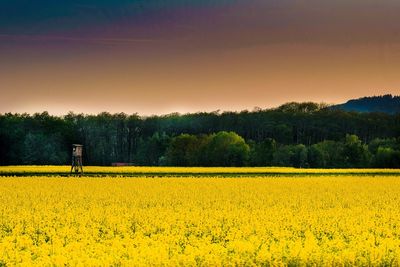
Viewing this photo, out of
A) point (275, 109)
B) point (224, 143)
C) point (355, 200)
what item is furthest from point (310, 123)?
point (355, 200)

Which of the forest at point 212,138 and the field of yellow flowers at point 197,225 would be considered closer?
the field of yellow flowers at point 197,225

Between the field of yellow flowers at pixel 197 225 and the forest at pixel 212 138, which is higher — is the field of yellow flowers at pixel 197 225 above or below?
below

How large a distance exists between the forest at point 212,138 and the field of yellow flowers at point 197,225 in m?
56.9

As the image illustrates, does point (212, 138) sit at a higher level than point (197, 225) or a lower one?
higher

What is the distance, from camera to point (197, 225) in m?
22.3

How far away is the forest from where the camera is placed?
10244 centimetres

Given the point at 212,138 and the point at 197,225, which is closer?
the point at 197,225

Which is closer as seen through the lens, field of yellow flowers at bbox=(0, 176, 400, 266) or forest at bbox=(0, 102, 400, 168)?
field of yellow flowers at bbox=(0, 176, 400, 266)

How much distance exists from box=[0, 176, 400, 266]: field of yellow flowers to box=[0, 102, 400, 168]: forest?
56.9 metres

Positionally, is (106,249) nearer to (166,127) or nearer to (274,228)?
(274,228)

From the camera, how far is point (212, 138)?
4424 inches

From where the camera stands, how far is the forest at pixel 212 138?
336 ft

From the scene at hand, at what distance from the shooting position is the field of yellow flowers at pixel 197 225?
15586 mm

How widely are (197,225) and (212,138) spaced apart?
296ft
